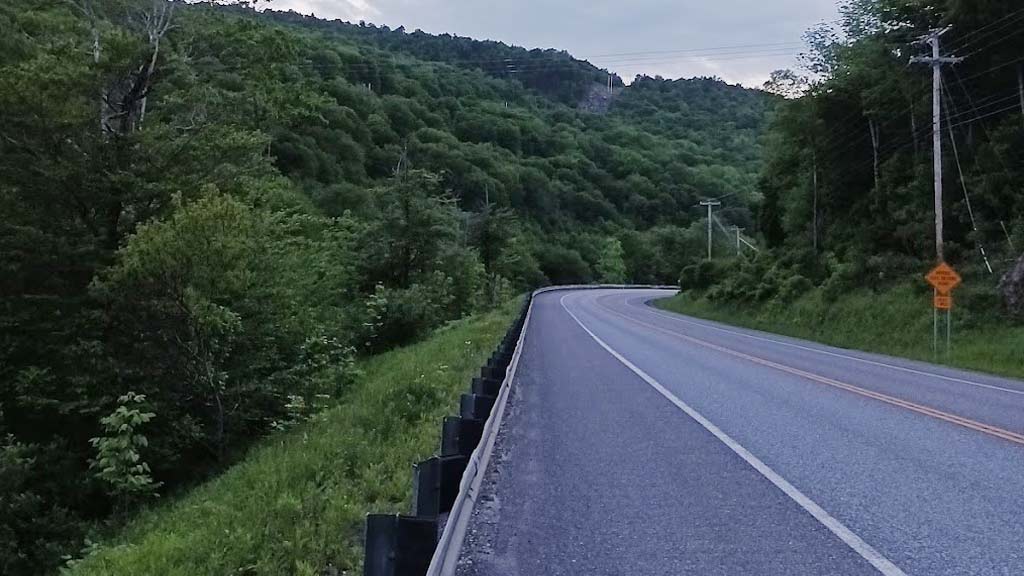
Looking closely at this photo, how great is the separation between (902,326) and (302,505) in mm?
26400

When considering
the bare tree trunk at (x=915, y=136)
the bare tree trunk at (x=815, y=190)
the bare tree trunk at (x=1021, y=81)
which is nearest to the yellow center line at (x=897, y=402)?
the bare tree trunk at (x=1021, y=81)

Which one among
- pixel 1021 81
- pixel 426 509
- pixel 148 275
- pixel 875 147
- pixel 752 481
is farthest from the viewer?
pixel 875 147

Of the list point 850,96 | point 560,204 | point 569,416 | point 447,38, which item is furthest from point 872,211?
point 447,38

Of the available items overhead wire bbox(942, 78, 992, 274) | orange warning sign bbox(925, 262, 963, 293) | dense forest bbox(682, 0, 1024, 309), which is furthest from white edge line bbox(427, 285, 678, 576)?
overhead wire bbox(942, 78, 992, 274)

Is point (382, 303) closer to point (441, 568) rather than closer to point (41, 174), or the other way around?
point (41, 174)

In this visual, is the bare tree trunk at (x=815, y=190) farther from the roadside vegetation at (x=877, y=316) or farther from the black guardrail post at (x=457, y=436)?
the black guardrail post at (x=457, y=436)

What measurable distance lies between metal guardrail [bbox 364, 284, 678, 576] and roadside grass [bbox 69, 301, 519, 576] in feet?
2.25

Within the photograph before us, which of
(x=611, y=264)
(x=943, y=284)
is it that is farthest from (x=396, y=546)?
(x=611, y=264)

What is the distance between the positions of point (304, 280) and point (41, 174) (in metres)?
8.64

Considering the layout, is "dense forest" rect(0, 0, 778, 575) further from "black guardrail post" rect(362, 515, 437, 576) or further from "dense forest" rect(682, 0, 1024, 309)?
"dense forest" rect(682, 0, 1024, 309)

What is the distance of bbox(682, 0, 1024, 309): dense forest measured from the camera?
96.5ft

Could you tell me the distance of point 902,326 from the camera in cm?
2858

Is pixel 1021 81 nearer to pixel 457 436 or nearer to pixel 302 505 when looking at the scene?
pixel 457 436

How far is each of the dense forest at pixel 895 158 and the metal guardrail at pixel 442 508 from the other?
21.8m
